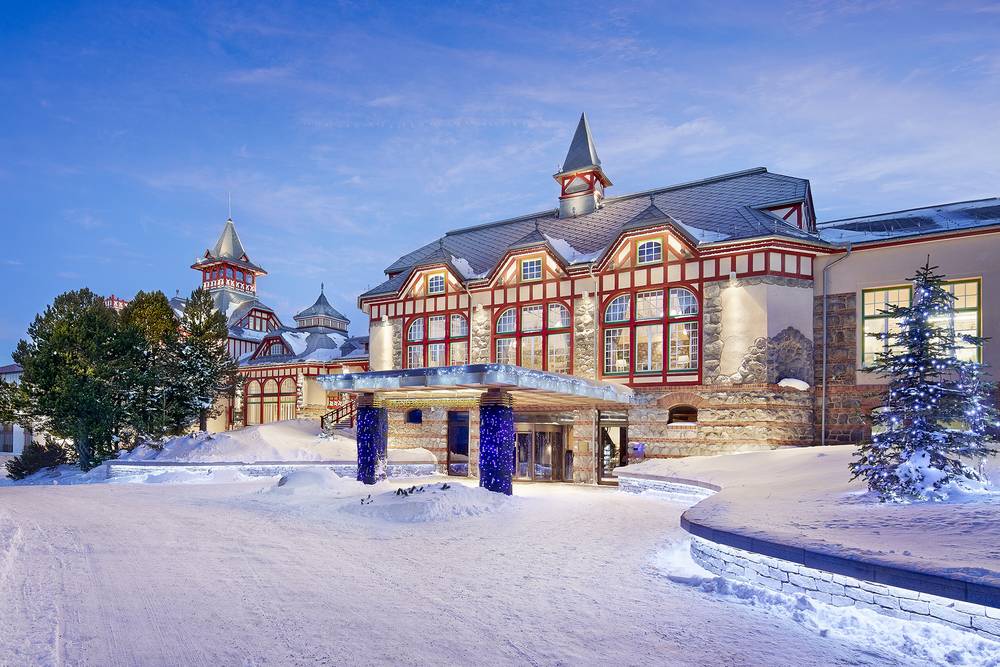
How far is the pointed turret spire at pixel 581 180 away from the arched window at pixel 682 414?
439 inches

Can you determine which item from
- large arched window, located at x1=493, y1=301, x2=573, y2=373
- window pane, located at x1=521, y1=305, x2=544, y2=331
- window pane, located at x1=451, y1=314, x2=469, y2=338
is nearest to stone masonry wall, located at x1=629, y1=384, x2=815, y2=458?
large arched window, located at x1=493, y1=301, x2=573, y2=373

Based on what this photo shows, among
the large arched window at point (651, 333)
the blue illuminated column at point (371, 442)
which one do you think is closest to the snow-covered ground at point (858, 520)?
the large arched window at point (651, 333)

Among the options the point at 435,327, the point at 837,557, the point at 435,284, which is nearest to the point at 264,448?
the point at 435,327

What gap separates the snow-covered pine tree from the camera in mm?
11062

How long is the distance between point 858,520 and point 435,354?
21.6 metres

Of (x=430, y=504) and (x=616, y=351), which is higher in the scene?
(x=616, y=351)

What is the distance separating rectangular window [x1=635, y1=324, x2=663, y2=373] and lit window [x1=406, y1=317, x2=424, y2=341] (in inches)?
404

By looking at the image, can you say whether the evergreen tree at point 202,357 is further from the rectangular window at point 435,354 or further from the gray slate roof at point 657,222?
the rectangular window at point 435,354

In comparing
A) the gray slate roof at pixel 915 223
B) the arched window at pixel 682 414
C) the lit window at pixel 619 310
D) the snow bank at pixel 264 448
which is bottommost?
the snow bank at pixel 264 448

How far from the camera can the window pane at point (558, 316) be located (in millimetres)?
26283

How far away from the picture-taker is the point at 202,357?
34156mm

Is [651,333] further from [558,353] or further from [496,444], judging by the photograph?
[496,444]

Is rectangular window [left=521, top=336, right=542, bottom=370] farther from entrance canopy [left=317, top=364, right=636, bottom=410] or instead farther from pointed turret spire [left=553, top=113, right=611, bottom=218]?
pointed turret spire [left=553, top=113, right=611, bottom=218]

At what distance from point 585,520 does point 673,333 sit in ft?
34.7
